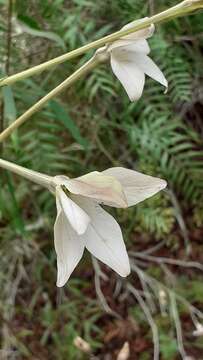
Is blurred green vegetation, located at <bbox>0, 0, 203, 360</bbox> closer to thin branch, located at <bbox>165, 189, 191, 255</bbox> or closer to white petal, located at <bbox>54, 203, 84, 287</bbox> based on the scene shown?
thin branch, located at <bbox>165, 189, 191, 255</bbox>

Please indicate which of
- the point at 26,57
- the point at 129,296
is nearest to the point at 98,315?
the point at 129,296

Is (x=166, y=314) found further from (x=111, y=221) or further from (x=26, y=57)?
(x=111, y=221)

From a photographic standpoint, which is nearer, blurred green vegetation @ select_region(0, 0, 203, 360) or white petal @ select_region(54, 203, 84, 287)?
white petal @ select_region(54, 203, 84, 287)

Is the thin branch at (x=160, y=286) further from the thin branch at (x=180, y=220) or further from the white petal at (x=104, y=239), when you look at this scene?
the white petal at (x=104, y=239)

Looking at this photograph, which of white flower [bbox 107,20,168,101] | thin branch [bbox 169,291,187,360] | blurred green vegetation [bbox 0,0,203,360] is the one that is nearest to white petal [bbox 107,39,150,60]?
white flower [bbox 107,20,168,101]

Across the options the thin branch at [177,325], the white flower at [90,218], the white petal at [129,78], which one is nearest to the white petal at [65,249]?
the white flower at [90,218]

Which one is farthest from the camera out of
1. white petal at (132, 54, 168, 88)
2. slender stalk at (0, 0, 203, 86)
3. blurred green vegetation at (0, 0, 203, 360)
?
blurred green vegetation at (0, 0, 203, 360)
